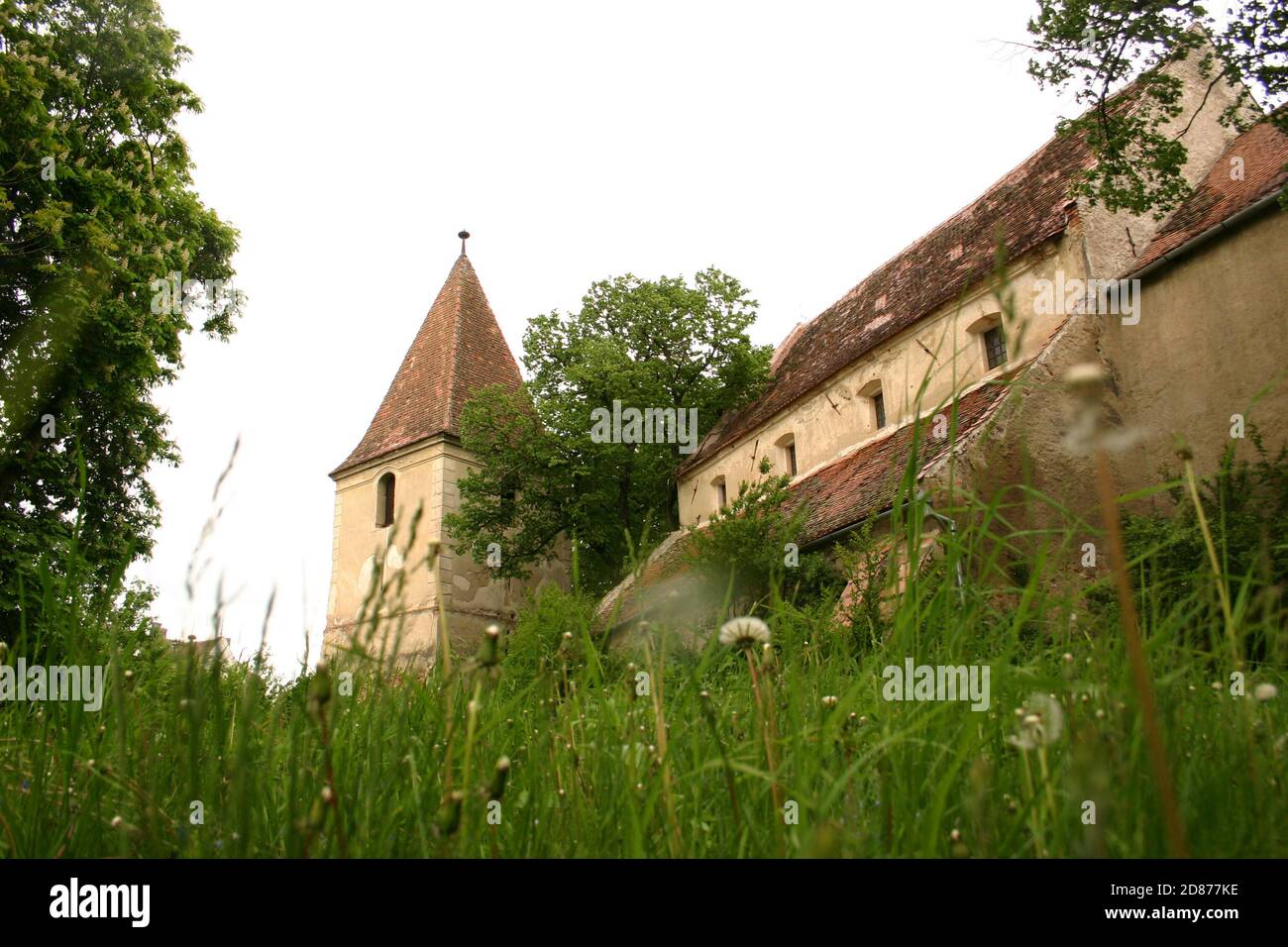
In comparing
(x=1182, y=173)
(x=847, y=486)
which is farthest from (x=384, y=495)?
(x=1182, y=173)

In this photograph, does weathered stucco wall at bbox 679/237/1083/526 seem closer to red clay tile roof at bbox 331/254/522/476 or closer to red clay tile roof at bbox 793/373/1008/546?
red clay tile roof at bbox 793/373/1008/546

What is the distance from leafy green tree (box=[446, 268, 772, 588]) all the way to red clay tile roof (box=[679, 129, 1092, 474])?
113cm

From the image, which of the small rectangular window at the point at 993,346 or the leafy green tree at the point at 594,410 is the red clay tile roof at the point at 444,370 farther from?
the small rectangular window at the point at 993,346

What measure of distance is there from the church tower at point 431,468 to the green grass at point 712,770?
69.7 ft

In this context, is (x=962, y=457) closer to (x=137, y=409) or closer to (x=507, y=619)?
(x=137, y=409)

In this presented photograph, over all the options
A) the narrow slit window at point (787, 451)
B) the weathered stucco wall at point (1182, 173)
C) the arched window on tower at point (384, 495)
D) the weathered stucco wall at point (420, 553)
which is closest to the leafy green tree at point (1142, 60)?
the weathered stucco wall at point (1182, 173)

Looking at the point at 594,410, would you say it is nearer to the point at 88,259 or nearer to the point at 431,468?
the point at 431,468

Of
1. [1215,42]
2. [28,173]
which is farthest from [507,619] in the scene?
[1215,42]

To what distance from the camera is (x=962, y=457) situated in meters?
12.7

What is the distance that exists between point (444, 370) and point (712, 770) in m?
28.0

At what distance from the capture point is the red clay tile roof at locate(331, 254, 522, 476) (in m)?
27.8

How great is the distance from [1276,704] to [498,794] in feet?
6.51

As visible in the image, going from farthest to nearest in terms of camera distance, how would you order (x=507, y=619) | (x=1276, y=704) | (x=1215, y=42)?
1. (x=507, y=619)
2. (x=1215, y=42)
3. (x=1276, y=704)

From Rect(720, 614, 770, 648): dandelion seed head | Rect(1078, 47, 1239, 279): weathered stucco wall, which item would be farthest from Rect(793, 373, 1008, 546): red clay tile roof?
Rect(720, 614, 770, 648): dandelion seed head
